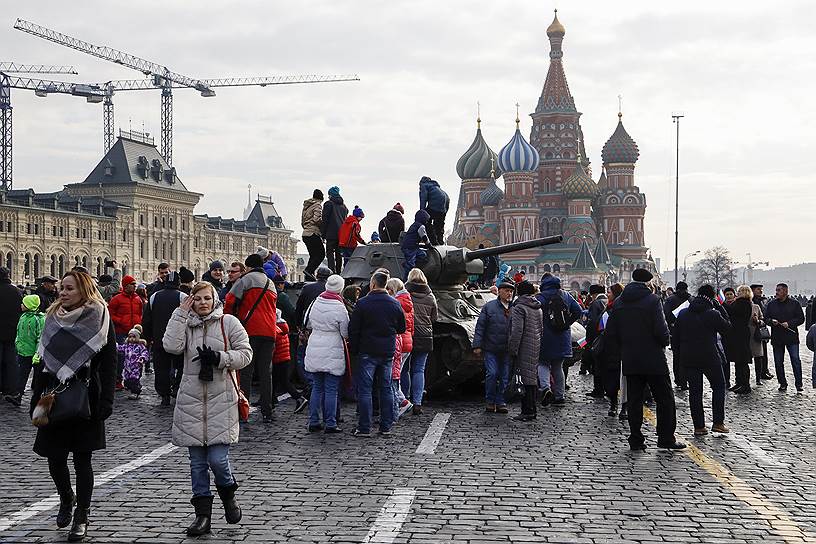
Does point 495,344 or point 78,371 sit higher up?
point 78,371

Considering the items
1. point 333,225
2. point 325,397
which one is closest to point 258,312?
point 325,397

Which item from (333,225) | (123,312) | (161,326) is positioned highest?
Answer: (333,225)

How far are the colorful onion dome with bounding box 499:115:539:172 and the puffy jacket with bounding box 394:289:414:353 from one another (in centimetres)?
10128

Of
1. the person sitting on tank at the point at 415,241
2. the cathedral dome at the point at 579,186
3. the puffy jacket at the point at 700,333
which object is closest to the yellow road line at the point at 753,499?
the puffy jacket at the point at 700,333

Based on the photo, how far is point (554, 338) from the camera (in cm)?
1343

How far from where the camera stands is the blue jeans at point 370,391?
35.8 ft

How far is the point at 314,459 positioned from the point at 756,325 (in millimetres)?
10391

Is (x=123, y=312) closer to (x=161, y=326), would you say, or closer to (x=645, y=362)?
(x=161, y=326)

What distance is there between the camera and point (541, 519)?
7.11 meters

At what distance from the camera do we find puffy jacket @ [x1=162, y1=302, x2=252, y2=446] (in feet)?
22.0

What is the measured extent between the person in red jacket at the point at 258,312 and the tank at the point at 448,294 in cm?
278

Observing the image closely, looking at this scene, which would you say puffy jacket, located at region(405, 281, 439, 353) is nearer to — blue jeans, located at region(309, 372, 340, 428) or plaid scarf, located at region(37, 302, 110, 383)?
blue jeans, located at region(309, 372, 340, 428)

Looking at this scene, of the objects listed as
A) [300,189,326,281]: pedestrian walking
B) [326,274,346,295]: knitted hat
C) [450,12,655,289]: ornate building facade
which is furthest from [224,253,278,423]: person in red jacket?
[450,12,655,289]: ornate building facade

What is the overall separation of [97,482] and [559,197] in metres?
109
